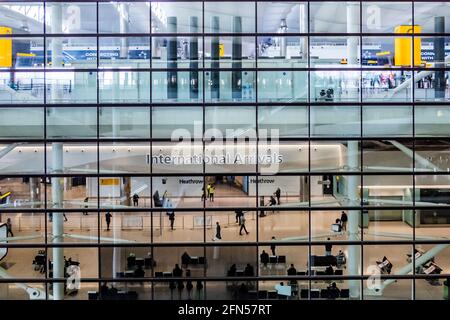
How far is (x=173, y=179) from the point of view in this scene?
16.2 meters

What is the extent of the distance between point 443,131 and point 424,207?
7.82 ft

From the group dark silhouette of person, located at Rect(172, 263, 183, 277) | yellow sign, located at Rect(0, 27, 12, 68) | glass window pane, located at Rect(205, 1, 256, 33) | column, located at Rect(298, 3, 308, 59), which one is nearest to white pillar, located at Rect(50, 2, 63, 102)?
yellow sign, located at Rect(0, 27, 12, 68)

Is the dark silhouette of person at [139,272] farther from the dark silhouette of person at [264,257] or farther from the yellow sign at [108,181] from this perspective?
the dark silhouette of person at [264,257]

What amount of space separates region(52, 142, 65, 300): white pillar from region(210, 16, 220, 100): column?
4895 millimetres

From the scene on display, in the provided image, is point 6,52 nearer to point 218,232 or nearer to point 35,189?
point 35,189

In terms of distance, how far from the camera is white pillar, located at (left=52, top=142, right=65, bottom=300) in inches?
635

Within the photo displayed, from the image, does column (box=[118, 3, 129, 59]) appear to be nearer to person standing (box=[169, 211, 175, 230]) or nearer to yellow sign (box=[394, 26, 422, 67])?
person standing (box=[169, 211, 175, 230])

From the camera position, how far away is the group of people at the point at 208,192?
16.2 metres

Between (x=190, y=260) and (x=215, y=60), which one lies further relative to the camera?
(x=190, y=260)

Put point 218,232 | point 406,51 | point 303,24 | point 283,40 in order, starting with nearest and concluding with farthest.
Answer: point 283,40
point 303,24
point 218,232
point 406,51

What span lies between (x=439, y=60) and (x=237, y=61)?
19.9 feet

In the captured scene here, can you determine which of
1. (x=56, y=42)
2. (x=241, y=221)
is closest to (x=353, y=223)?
(x=241, y=221)

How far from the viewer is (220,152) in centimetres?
1627
